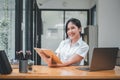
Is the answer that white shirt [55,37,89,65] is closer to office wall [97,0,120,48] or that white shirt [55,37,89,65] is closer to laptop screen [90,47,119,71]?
laptop screen [90,47,119,71]

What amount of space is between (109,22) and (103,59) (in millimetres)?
3967

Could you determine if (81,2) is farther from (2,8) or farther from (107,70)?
(107,70)

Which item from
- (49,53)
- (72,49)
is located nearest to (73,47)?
(72,49)

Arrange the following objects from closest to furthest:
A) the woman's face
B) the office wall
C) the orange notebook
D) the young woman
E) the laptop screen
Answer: the laptop screen
the orange notebook
the young woman
the woman's face
the office wall

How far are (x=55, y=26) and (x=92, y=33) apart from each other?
3.10m

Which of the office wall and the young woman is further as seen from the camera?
the office wall

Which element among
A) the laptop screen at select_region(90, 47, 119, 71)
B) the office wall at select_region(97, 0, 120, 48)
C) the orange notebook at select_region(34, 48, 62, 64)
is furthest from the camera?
the office wall at select_region(97, 0, 120, 48)

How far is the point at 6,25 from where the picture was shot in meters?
3.53

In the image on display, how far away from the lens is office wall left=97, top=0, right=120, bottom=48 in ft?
19.4

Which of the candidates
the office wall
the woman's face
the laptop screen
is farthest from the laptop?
the office wall

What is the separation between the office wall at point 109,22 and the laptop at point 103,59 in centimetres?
378

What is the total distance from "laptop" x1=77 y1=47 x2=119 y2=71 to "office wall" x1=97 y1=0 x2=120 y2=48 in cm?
378

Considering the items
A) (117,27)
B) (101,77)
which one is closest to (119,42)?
(117,27)

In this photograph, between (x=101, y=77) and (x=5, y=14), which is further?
(x=5, y=14)
